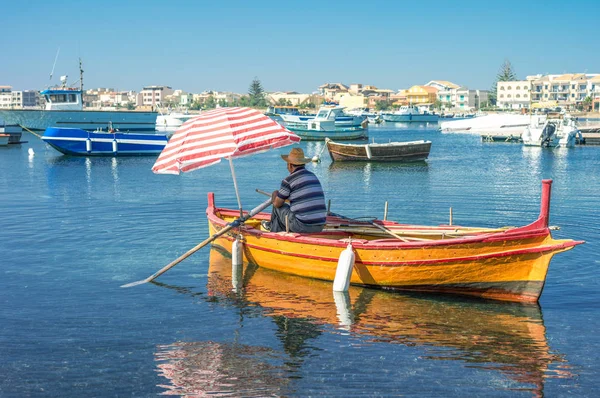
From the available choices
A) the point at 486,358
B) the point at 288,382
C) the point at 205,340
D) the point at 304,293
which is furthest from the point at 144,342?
the point at 486,358

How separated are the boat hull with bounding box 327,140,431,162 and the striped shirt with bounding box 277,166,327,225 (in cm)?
3106

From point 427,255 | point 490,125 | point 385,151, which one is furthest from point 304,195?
point 490,125

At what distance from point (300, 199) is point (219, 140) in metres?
1.81

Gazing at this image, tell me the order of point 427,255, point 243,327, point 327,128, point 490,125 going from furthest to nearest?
point 490,125 < point 327,128 < point 427,255 < point 243,327

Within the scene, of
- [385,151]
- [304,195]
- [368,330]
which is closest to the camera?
[368,330]

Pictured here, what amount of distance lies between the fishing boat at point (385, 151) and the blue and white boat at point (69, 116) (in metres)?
31.1

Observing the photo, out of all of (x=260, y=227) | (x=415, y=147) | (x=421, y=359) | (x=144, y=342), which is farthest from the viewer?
(x=415, y=147)

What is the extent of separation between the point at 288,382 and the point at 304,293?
13.3 feet

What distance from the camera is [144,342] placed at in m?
10.1

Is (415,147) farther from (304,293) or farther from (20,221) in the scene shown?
(304,293)

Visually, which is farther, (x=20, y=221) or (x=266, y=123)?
(x=20, y=221)

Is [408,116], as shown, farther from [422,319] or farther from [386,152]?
[422,319]

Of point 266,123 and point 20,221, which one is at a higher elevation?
point 266,123

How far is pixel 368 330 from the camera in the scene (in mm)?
10641
